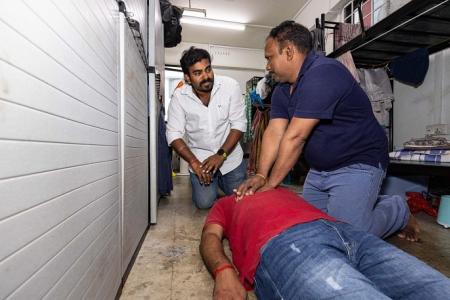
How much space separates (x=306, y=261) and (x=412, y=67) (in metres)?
2.28

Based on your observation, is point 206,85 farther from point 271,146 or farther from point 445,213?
point 445,213

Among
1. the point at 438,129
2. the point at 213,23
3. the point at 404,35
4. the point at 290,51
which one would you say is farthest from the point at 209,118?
the point at 213,23

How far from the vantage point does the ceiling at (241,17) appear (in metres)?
3.54

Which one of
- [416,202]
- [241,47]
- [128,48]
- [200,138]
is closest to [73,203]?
[128,48]

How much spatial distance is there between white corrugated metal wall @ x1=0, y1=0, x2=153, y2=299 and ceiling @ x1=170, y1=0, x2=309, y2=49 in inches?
128

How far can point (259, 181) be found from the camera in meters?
1.02

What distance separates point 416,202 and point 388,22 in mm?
1161

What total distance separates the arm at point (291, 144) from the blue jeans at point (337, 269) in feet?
1.17

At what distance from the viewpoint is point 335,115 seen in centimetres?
104

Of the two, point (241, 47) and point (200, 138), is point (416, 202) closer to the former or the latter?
point (200, 138)

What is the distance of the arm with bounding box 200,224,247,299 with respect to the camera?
2.23ft

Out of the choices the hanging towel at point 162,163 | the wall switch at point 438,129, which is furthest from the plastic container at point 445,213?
the hanging towel at point 162,163

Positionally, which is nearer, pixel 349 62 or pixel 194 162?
pixel 194 162

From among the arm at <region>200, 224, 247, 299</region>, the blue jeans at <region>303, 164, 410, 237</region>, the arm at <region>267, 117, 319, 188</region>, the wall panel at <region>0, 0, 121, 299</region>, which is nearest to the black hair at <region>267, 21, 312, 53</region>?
the arm at <region>267, 117, 319, 188</region>
